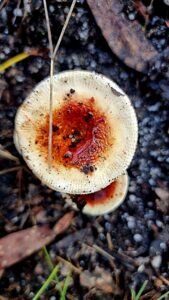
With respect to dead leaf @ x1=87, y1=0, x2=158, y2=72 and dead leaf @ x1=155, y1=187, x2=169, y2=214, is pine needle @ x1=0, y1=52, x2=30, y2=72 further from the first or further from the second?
dead leaf @ x1=155, y1=187, x2=169, y2=214

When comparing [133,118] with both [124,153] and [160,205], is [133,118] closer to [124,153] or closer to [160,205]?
[124,153]

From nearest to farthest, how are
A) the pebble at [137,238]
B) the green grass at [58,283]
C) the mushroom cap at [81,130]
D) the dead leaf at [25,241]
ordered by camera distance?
the mushroom cap at [81,130] < the green grass at [58,283] < the dead leaf at [25,241] < the pebble at [137,238]

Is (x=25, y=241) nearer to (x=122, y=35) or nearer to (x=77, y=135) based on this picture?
(x=77, y=135)

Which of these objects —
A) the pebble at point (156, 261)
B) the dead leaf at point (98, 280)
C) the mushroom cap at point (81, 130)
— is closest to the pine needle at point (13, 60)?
the mushroom cap at point (81, 130)

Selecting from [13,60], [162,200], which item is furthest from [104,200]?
[13,60]

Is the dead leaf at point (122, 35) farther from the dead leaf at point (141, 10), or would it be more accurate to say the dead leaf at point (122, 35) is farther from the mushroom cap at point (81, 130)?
the mushroom cap at point (81, 130)

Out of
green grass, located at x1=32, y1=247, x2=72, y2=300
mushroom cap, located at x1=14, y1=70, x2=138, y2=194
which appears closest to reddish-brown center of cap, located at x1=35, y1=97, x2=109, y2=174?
mushroom cap, located at x1=14, y1=70, x2=138, y2=194
